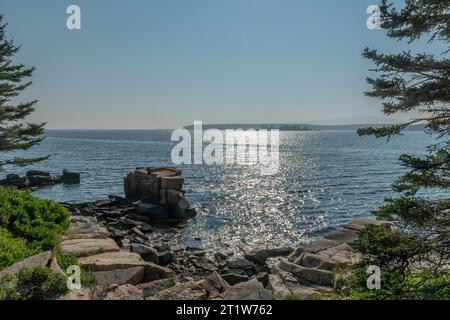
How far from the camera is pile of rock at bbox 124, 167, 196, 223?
30.0 m

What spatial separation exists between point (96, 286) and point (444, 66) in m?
11.0

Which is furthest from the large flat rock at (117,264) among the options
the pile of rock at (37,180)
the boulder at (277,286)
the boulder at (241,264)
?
the pile of rock at (37,180)

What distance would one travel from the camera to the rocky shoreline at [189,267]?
8.49 meters

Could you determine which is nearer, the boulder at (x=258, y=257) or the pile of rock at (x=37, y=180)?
the boulder at (x=258, y=257)

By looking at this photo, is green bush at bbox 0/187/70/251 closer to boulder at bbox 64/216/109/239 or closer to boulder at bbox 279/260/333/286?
boulder at bbox 64/216/109/239

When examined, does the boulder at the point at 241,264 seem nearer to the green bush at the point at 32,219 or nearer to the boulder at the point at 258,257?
the boulder at the point at 258,257

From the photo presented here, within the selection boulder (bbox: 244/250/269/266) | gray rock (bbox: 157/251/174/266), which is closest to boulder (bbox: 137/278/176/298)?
gray rock (bbox: 157/251/174/266)

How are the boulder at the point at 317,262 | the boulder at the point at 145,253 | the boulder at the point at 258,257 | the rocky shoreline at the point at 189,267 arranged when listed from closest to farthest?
the rocky shoreline at the point at 189,267 < the boulder at the point at 317,262 < the boulder at the point at 145,253 < the boulder at the point at 258,257

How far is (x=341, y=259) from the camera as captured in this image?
39.8 feet

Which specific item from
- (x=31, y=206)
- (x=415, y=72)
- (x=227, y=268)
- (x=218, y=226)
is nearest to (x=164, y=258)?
(x=227, y=268)

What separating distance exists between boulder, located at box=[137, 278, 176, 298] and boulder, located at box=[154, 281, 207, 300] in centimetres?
42

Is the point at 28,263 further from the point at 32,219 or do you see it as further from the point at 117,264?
the point at 32,219

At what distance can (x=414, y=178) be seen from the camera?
343 inches
